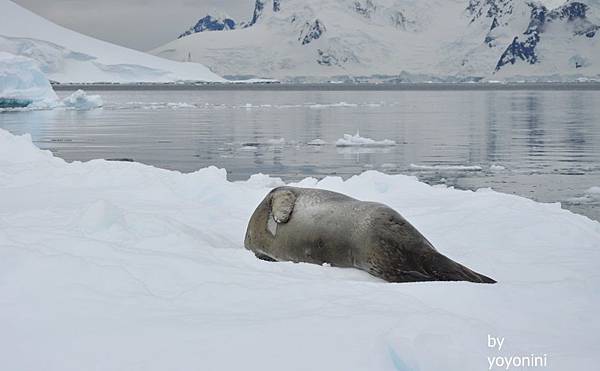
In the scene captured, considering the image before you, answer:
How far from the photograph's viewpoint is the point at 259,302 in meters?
3.34

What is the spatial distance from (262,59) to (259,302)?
166 metres

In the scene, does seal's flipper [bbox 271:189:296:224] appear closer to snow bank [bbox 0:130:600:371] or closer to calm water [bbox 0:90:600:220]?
snow bank [bbox 0:130:600:371]

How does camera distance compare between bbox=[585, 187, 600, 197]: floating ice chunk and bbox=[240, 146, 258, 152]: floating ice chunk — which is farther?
bbox=[240, 146, 258, 152]: floating ice chunk

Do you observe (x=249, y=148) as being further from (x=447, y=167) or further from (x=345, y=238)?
(x=345, y=238)

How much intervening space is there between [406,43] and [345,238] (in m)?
178

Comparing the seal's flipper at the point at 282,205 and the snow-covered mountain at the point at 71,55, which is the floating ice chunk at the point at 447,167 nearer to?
the seal's flipper at the point at 282,205

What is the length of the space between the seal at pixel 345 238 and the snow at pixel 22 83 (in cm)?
3424

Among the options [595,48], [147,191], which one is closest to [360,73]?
[595,48]

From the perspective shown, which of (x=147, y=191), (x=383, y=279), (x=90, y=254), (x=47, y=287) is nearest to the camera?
(x=47, y=287)

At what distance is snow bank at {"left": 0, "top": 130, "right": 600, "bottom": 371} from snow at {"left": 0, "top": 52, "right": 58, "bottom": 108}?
3380cm

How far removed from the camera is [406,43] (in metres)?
178

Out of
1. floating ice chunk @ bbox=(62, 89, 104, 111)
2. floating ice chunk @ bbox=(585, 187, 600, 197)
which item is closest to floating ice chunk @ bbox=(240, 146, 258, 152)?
floating ice chunk @ bbox=(585, 187, 600, 197)

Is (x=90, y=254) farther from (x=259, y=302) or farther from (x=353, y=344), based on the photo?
(x=353, y=344)

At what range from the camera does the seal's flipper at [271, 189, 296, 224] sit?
5.29 metres
